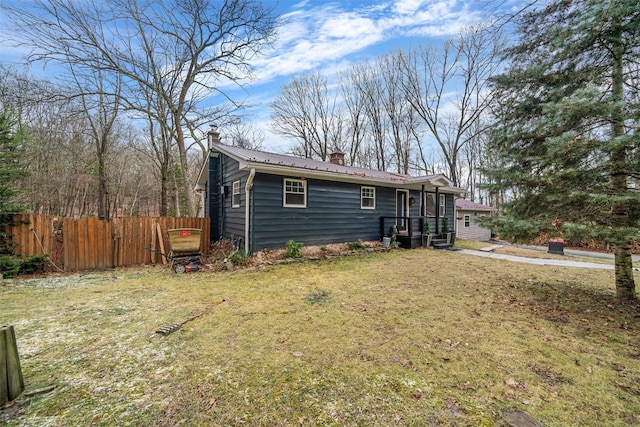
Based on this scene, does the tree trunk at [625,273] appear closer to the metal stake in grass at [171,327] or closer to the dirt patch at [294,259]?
the dirt patch at [294,259]

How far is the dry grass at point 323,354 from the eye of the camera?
2.01 metres

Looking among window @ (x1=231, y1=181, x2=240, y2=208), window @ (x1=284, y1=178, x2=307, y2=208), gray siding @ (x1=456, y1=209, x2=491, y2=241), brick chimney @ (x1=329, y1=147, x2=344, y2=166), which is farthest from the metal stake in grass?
gray siding @ (x1=456, y1=209, x2=491, y2=241)

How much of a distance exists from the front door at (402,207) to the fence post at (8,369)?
1164 centimetres

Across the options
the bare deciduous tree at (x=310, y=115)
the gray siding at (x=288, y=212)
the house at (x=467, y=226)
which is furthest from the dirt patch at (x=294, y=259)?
the bare deciduous tree at (x=310, y=115)

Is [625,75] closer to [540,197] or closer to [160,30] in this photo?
[540,197]

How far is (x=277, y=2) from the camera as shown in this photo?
10656mm

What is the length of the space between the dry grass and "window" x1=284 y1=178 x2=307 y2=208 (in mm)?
3757

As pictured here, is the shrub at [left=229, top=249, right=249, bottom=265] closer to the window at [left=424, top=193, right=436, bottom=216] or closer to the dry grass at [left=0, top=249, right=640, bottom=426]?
the dry grass at [left=0, top=249, right=640, bottom=426]

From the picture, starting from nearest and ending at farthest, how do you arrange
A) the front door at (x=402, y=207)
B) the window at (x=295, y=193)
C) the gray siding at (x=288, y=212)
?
the gray siding at (x=288, y=212) < the window at (x=295, y=193) < the front door at (x=402, y=207)

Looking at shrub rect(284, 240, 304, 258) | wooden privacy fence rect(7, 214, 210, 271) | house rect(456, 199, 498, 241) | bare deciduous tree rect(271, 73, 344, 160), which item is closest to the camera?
wooden privacy fence rect(7, 214, 210, 271)

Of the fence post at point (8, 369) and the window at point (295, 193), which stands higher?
the window at point (295, 193)

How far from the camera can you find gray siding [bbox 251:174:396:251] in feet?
26.5

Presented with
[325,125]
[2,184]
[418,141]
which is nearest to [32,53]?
[2,184]

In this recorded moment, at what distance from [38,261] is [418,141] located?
23.7 metres
